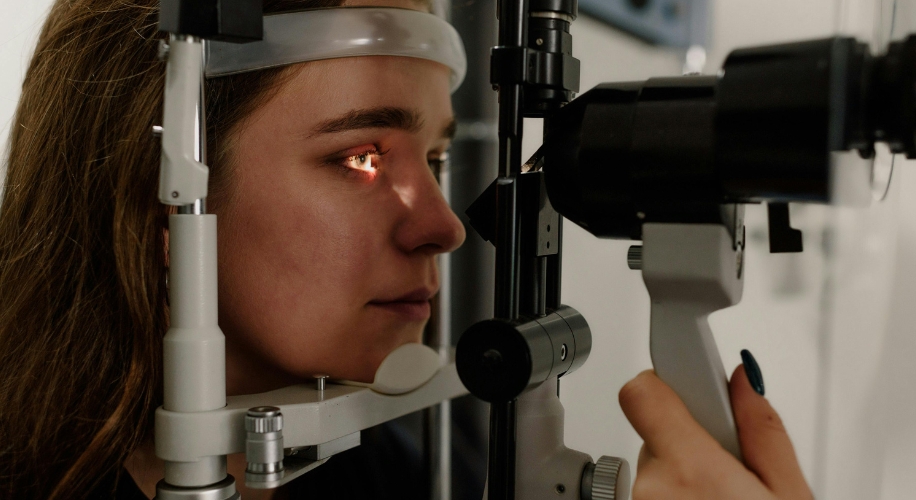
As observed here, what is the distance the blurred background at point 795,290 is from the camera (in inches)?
25.8

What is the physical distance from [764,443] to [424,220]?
48 cm

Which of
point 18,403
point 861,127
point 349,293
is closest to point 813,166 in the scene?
point 861,127

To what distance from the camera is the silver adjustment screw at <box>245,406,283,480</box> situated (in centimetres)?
63

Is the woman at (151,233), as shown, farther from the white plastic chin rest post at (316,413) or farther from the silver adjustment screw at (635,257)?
the silver adjustment screw at (635,257)

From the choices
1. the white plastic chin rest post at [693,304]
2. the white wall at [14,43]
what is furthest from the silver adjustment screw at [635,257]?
the white wall at [14,43]

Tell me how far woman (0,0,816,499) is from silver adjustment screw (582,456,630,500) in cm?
35

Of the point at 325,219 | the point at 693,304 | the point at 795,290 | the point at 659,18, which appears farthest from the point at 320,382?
the point at 659,18

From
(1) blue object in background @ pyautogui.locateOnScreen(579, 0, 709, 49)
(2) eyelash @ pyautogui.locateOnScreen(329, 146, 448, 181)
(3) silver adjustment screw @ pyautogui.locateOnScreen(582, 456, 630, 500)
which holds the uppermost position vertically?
(1) blue object in background @ pyautogui.locateOnScreen(579, 0, 709, 49)

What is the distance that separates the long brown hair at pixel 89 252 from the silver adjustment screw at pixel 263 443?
27 centimetres

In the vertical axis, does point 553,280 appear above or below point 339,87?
below

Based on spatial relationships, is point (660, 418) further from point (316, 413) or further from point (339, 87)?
point (339, 87)

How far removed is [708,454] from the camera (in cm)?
54

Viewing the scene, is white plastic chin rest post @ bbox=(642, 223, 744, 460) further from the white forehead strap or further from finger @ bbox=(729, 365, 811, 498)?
the white forehead strap

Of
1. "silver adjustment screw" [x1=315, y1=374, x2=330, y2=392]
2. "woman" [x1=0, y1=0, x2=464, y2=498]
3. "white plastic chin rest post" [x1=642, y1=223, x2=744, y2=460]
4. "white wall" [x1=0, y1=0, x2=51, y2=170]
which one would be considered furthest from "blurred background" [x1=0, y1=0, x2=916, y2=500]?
"silver adjustment screw" [x1=315, y1=374, x2=330, y2=392]
